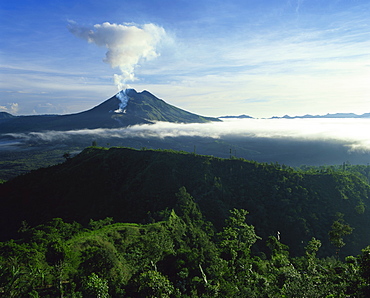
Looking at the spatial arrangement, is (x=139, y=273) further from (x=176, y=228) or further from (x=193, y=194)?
(x=193, y=194)

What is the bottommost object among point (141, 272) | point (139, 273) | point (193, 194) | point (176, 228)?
point (176, 228)

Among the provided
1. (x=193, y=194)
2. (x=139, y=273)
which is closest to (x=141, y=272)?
(x=139, y=273)

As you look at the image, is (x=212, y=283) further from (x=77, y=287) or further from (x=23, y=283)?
(x=23, y=283)

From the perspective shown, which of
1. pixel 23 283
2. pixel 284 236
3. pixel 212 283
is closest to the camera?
pixel 23 283

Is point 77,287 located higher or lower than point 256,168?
lower

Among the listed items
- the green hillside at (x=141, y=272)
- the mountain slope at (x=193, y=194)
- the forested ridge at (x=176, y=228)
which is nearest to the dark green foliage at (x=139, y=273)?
the green hillside at (x=141, y=272)

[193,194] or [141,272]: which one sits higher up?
[141,272]

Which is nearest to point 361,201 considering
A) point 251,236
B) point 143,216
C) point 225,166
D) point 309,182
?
point 309,182
